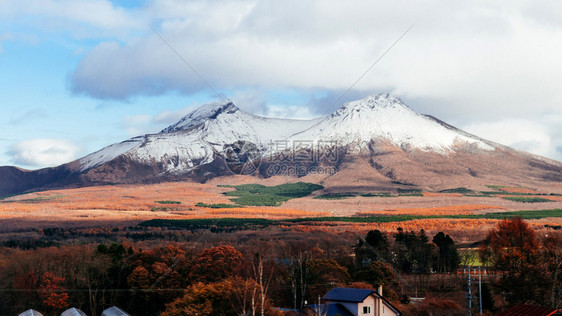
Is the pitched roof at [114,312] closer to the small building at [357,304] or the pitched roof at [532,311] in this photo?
the small building at [357,304]

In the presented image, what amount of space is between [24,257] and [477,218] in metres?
127

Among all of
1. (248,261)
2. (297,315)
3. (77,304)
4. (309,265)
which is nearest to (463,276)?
(309,265)

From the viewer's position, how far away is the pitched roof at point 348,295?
150 ft

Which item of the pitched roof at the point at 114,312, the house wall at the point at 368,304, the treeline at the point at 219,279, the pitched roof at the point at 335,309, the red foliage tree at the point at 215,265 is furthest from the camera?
the red foliage tree at the point at 215,265

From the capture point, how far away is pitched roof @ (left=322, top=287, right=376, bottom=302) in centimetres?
4558

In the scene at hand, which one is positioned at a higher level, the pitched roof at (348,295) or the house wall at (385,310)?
the pitched roof at (348,295)

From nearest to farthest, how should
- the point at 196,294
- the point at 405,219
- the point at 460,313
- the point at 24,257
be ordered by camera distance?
the point at 196,294 → the point at 460,313 → the point at 24,257 → the point at 405,219

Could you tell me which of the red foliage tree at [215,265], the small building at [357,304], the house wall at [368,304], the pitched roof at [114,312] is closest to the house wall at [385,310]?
the small building at [357,304]

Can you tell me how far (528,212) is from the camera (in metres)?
182

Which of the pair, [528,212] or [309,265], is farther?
[528,212]

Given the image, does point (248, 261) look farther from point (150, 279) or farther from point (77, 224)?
point (77, 224)

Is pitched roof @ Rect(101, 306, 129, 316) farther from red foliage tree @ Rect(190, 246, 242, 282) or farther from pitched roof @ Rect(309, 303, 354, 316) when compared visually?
pitched roof @ Rect(309, 303, 354, 316)

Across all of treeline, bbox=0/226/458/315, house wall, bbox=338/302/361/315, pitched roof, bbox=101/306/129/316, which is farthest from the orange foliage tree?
house wall, bbox=338/302/361/315

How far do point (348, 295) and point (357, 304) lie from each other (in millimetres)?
1448
